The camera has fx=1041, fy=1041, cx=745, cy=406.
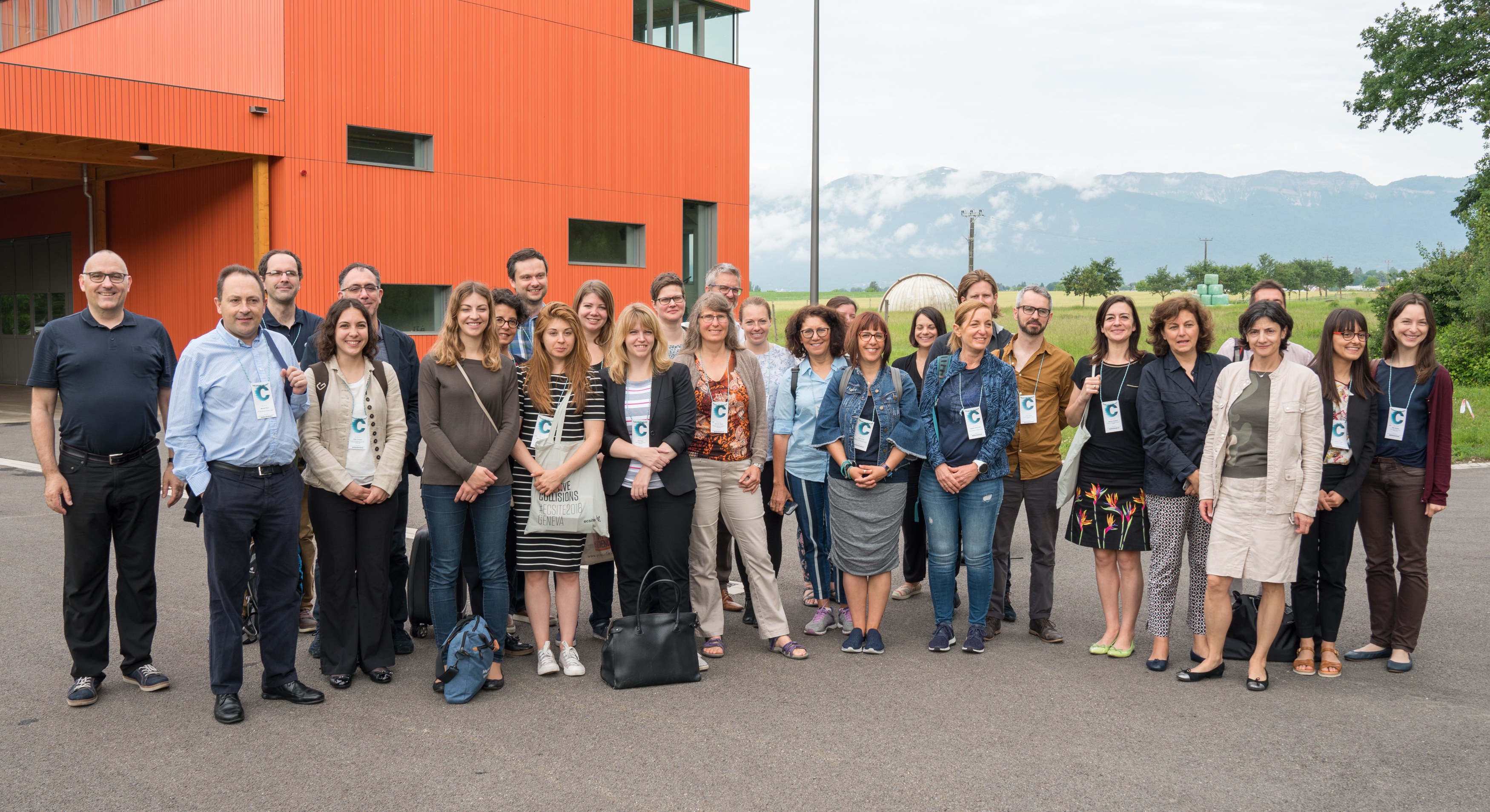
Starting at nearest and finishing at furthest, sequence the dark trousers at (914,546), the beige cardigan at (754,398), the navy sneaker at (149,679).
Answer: the navy sneaker at (149,679), the beige cardigan at (754,398), the dark trousers at (914,546)

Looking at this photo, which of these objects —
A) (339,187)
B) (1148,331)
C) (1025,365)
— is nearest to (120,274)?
(1025,365)

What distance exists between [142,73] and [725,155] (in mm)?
12113

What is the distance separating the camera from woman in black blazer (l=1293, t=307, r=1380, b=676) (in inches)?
203

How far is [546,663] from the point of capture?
5.07 m

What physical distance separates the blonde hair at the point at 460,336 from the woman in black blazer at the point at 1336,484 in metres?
4.05

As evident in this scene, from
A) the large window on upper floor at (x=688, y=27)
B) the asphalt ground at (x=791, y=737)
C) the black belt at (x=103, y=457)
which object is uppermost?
the large window on upper floor at (x=688, y=27)

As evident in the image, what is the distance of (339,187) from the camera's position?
18.4 metres

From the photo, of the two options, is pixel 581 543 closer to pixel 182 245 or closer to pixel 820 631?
pixel 820 631

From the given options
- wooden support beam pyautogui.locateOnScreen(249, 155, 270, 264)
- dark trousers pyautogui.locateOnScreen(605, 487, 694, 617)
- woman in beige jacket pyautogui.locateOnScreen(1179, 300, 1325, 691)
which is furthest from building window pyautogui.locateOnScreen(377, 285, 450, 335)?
woman in beige jacket pyautogui.locateOnScreen(1179, 300, 1325, 691)

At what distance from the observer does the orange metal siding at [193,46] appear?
17.8 m

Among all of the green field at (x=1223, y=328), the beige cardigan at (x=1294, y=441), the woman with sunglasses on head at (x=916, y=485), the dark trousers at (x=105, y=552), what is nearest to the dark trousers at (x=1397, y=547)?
the beige cardigan at (x=1294, y=441)

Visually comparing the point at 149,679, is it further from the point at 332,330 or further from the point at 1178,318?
the point at 1178,318

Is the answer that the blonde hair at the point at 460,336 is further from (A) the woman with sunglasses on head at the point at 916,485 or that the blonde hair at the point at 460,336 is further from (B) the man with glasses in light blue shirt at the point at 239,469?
(A) the woman with sunglasses on head at the point at 916,485

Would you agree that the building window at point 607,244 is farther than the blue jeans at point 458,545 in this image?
Yes
